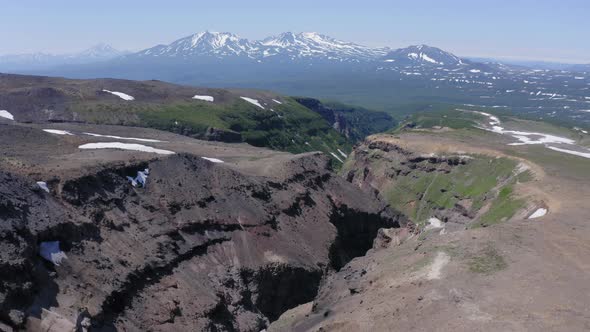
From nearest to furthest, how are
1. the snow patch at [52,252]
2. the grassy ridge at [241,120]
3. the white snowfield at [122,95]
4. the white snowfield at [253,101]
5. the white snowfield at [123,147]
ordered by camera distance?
the snow patch at [52,252] < the white snowfield at [123,147] < the grassy ridge at [241,120] < the white snowfield at [122,95] < the white snowfield at [253,101]

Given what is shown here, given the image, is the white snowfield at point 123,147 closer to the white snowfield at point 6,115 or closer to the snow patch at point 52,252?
the snow patch at point 52,252

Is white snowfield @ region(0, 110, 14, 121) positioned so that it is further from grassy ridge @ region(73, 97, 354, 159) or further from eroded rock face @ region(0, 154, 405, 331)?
eroded rock face @ region(0, 154, 405, 331)

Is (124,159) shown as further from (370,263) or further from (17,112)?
(17,112)

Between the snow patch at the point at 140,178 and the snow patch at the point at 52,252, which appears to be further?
the snow patch at the point at 140,178

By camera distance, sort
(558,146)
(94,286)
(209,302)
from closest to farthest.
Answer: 1. (94,286)
2. (209,302)
3. (558,146)

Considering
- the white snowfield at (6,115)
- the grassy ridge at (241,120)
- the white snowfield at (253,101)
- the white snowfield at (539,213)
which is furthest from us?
the white snowfield at (253,101)

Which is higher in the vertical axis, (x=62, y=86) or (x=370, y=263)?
(x=62, y=86)

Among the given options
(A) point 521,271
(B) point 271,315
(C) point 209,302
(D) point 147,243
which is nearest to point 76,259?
(D) point 147,243

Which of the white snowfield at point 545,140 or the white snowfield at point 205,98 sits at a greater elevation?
the white snowfield at point 205,98

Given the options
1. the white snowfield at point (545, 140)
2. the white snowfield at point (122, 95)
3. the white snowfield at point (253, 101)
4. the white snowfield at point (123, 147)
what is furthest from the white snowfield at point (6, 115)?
the white snowfield at point (545, 140)
